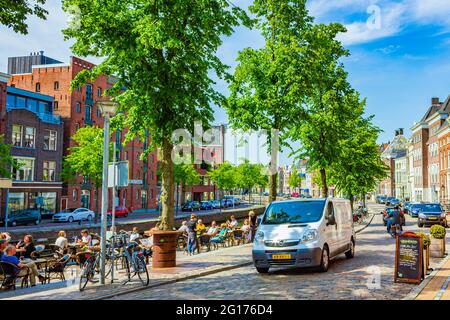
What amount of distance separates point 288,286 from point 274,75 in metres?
14.7

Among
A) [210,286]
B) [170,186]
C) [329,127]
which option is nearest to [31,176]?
[329,127]

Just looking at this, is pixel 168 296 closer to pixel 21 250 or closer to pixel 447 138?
pixel 21 250

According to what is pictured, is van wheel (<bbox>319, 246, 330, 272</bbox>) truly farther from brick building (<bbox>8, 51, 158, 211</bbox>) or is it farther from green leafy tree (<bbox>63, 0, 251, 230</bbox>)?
brick building (<bbox>8, 51, 158, 211</bbox>)

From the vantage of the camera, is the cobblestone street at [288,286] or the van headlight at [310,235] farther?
the van headlight at [310,235]

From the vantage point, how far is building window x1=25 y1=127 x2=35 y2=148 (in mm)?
46375

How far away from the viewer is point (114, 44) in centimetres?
1315

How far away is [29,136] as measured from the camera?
46719mm

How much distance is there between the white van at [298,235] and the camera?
11734mm

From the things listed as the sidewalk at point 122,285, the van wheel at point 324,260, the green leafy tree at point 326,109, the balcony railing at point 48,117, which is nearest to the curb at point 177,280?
the sidewalk at point 122,285

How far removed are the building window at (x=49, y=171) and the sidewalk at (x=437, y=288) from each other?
146 ft

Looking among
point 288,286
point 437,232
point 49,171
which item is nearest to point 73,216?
point 49,171

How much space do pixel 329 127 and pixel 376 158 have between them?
13521mm

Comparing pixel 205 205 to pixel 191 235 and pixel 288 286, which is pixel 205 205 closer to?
pixel 191 235

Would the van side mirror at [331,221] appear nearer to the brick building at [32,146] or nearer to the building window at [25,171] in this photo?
the brick building at [32,146]
